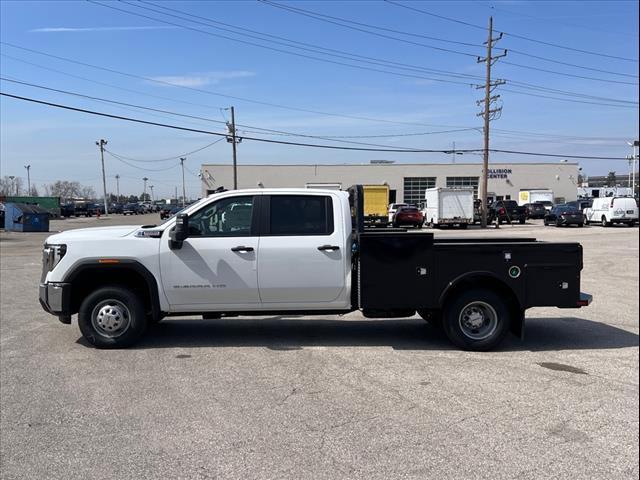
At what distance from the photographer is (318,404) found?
5.05 metres

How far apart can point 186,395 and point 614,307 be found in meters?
7.85

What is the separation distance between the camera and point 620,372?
235 inches

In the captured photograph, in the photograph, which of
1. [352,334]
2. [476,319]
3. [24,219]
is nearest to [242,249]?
[352,334]

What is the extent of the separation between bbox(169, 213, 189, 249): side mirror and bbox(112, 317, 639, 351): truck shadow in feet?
4.60

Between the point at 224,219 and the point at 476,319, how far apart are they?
135 inches

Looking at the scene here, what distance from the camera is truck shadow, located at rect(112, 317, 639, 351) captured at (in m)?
7.24

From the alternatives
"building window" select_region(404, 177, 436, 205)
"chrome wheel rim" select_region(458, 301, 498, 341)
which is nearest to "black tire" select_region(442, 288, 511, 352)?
"chrome wheel rim" select_region(458, 301, 498, 341)

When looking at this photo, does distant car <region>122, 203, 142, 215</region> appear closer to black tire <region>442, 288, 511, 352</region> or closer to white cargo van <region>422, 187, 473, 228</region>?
white cargo van <region>422, 187, 473, 228</region>

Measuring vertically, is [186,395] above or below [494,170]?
below

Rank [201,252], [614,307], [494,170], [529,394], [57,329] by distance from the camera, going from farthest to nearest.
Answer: [494,170] → [614,307] → [57,329] → [201,252] → [529,394]

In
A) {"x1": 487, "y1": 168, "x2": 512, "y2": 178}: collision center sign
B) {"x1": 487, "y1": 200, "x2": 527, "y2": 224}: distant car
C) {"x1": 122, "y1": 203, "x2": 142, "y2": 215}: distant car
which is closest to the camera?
{"x1": 487, "y1": 200, "x2": 527, "y2": 224}: distant car

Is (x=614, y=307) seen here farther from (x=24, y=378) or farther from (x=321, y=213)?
(x=24, y=378)

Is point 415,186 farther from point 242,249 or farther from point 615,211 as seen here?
Answer: point 242,249

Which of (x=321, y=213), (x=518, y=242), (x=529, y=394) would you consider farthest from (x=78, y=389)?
(x=518, y=242)
